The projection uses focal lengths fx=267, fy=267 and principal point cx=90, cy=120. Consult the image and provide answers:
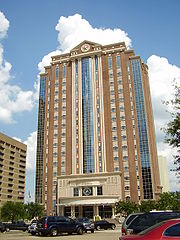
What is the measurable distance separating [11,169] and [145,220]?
11299 centimetres

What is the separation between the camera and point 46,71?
337 feet

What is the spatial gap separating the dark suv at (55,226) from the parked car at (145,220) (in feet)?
40.5

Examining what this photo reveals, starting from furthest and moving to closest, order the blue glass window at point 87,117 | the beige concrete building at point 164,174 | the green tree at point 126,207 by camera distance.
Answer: the beige concrete building at point 164,174
the blue glass window at point 87,117
the green tree at point 126,207

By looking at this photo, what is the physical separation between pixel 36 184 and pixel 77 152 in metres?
18.1

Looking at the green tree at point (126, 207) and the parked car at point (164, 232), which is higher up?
the parked car at point (164, 232)

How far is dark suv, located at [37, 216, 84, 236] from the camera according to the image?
78.0ft

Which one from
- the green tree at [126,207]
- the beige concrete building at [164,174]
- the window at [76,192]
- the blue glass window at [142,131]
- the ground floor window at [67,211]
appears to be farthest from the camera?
the beige concrete building at [164,174]

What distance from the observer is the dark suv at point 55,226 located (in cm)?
2377

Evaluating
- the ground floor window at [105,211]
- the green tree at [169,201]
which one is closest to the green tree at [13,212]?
the ground floor window at [105,211]

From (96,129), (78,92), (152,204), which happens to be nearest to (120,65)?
(78,92)

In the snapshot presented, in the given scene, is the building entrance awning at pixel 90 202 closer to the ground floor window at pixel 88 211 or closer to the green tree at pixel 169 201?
the ground floor window at pixel 88 211

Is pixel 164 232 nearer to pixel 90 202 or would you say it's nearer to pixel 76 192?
pixel 90 202

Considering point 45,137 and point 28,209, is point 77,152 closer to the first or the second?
point 45,137

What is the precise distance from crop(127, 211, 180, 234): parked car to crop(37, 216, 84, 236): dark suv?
12340 mm
